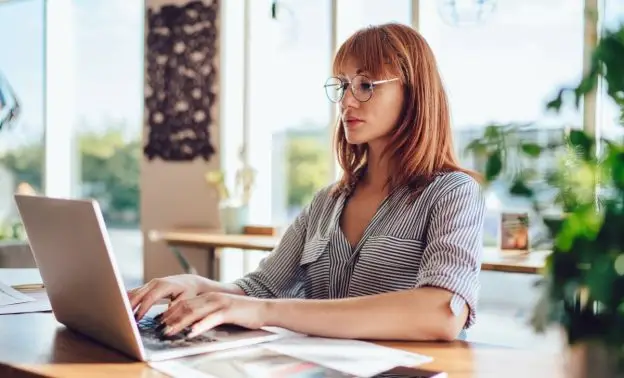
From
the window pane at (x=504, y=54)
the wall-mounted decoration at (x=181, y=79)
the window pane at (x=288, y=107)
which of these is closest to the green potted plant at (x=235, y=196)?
the window pane at (x=288, y=107)

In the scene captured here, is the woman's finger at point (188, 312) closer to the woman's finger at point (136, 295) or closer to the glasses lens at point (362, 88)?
the woman's finger at point (136, 295)

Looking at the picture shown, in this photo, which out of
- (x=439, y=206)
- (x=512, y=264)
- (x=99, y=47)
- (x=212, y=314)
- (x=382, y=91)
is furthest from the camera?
(x=99, y=47)

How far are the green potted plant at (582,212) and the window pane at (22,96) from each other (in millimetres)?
5426

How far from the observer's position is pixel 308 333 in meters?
1.30

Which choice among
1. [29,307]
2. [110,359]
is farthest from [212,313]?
[29,307]

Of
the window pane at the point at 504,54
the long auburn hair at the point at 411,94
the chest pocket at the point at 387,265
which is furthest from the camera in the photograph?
the window pane at the point at 504,54

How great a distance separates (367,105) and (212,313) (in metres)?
0.63

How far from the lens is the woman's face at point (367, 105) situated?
167 centimetres

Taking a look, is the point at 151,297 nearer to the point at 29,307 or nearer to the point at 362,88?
the point at 29,307

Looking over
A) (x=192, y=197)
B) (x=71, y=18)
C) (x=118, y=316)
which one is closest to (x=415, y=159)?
(x=118, y=316)

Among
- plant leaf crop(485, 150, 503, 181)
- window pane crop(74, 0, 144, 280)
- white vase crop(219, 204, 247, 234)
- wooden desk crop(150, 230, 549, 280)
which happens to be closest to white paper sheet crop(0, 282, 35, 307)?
plant leaf crop(485, 150, 503, 181)

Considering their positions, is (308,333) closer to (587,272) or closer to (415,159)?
(415,159)

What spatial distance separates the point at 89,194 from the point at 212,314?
4.44 meters

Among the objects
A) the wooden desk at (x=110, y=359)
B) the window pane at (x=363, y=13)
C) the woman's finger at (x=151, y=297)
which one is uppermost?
the window pane at (x=363, y=13)
